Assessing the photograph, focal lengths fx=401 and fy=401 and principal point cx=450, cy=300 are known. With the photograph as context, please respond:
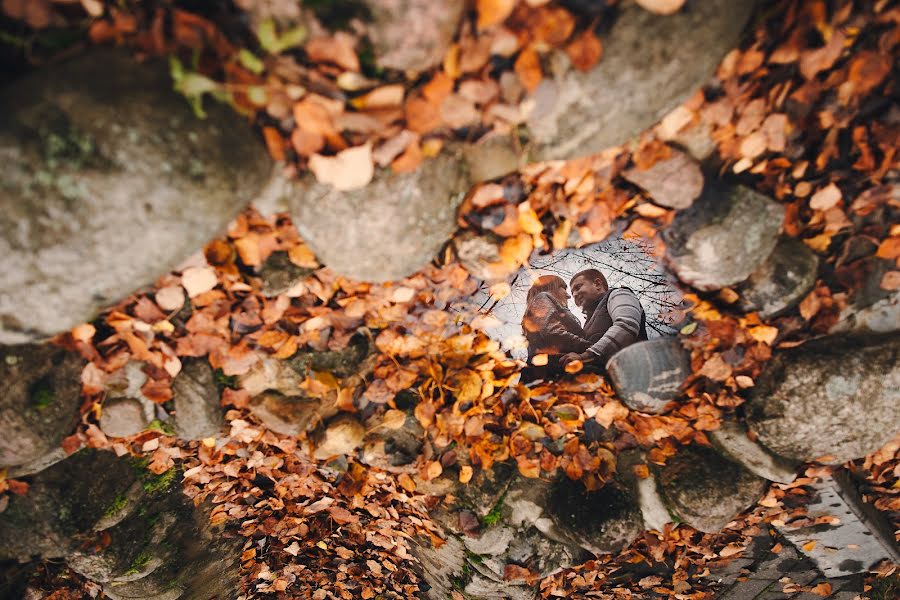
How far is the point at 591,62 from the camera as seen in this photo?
4.24ft

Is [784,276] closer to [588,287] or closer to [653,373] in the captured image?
[653,373]

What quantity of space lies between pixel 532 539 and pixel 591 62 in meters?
2.67

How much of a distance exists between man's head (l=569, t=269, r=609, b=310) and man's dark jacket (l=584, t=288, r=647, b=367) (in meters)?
0.09

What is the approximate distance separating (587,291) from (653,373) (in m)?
2.57

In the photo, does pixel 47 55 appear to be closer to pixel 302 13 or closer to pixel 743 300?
pixel 302 13

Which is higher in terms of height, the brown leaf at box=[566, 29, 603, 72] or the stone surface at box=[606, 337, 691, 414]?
the brown leaf at box=[566, 29, 603, 72]

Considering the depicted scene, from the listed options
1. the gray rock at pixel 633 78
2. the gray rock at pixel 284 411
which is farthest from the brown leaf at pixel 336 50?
the gray rock at pixel 284 411

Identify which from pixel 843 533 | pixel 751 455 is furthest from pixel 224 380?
pixel 843 533

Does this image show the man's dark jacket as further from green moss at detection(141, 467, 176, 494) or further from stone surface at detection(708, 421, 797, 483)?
green moss at detection(141, 467, 176, 494)

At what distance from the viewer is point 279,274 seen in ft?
5.73

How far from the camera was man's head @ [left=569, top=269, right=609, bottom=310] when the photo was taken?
182 inches

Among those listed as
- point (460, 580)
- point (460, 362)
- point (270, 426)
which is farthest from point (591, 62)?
point (460, 580)

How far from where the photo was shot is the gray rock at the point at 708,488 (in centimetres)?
219

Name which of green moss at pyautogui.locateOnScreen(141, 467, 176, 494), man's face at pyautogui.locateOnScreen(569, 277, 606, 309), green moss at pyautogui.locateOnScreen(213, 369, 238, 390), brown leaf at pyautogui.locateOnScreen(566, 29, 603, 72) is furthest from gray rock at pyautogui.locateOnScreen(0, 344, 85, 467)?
man's face at pyautogui.locateOnScreen(569, 277, 606, 309)
